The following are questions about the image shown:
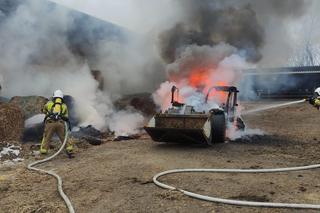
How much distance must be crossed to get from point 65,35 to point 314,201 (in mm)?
14019

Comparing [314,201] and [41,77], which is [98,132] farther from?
[314,201]

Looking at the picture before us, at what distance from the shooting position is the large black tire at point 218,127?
11.1 meters

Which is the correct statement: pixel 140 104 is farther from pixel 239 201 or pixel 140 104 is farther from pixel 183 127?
pixel 239 201

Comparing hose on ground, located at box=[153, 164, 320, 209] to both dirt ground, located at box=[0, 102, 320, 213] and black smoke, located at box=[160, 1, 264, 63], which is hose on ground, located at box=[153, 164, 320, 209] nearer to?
dirt ground, located at box=[0, 102, 320, 213]

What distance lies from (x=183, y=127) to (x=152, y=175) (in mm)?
2774

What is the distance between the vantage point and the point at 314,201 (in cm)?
567

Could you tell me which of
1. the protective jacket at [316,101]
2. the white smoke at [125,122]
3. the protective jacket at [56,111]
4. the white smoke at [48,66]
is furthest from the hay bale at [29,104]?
the protective jacket at [316,101]

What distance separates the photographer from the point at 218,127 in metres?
11.1

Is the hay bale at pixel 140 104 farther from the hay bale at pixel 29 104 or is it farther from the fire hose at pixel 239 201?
the fire hose at pixel 239 201

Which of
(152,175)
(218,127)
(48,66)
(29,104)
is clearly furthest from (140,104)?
(152,175)

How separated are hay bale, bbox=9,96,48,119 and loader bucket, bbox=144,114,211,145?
4989 mm

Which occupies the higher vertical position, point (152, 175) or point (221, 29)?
point (221, 29)

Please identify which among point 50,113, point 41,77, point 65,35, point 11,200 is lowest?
point 11,200

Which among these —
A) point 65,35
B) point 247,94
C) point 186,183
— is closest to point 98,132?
point 65,35
